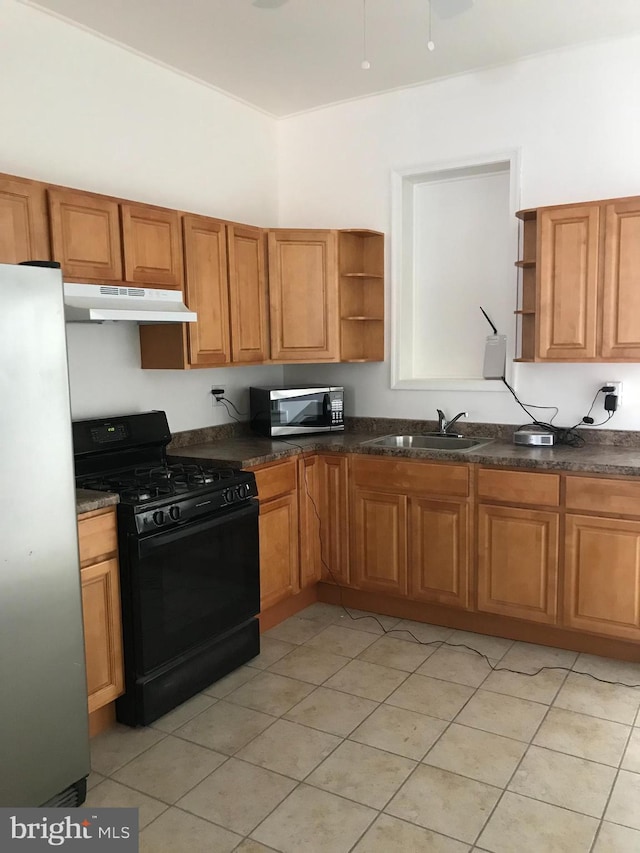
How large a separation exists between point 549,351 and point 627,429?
595 mm

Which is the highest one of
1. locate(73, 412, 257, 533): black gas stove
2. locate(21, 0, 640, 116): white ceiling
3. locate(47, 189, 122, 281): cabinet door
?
locate(21, 0, 640, 116): white ceiling

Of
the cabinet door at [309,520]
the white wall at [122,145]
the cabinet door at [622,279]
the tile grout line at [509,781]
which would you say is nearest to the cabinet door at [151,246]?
the white wall at [122,145]

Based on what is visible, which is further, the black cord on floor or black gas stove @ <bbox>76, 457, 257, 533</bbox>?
the black cord on floor

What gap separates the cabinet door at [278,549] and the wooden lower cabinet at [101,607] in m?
0.90

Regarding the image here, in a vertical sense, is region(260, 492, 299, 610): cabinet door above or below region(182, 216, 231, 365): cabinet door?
below

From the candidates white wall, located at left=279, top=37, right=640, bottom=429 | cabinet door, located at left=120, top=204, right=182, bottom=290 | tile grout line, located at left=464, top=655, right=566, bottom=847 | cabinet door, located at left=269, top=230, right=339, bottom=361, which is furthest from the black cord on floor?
cabinet door, located at left=120, top=204, right=182, bottom=290

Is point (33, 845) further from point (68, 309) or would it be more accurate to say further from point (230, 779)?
point (68, 309)

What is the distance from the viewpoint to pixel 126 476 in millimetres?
3236

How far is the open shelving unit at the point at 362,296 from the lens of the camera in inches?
162

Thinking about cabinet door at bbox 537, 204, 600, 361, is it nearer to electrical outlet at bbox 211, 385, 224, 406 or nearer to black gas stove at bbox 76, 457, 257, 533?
black gas stove at bbox 76, 457, 257, 533

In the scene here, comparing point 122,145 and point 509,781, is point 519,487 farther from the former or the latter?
point 122,145

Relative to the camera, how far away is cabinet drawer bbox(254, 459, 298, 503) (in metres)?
3.48

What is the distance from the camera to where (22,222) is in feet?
8.68

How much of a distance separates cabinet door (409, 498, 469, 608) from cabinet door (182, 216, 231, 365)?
4.23 feet
